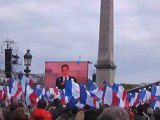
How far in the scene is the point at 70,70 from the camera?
37.2 m

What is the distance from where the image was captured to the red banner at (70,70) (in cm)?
3491

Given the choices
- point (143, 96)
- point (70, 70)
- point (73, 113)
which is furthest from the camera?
point (70, 70)

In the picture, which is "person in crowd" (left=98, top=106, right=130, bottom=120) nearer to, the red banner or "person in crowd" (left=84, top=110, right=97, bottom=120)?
"person in crowd" (left=84, top=110, right=97, bottom=120)

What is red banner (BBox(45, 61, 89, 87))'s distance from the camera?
1375 inches

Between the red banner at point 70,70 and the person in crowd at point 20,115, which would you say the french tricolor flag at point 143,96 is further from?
the person in crowd at point 20,115

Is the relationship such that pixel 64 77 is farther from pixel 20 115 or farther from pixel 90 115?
pixel 20 115

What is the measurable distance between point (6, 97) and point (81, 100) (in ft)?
20.2

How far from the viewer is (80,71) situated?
36.1m

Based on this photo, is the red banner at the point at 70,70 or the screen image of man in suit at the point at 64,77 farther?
the red banner at the point at 70,70

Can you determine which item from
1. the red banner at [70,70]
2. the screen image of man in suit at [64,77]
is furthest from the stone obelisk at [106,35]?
the red banner at [70,70]

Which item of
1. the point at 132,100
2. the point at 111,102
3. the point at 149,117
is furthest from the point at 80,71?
the point at 149,117

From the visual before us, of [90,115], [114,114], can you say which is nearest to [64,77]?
[90,115]

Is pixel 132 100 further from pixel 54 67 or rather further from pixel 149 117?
pixel 54 67

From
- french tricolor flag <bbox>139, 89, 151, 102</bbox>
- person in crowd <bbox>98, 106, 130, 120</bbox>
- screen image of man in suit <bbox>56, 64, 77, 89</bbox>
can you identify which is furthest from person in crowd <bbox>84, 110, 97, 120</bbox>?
screen image of man in suit <bbox>56, 64, 77, 89</bbox>
